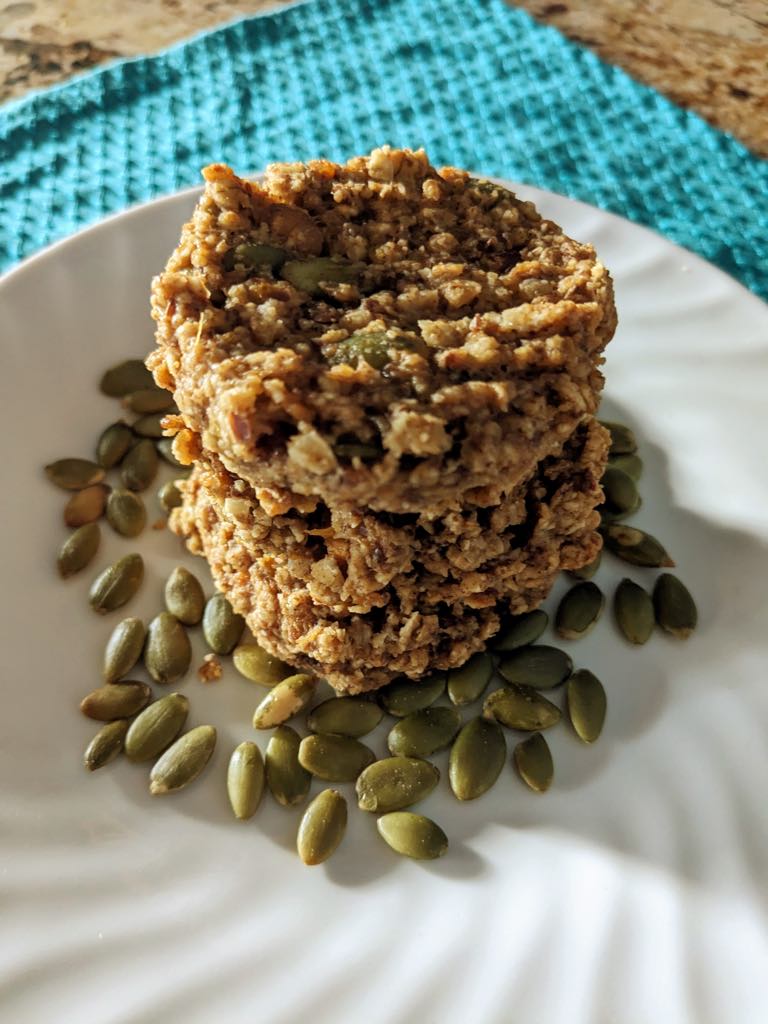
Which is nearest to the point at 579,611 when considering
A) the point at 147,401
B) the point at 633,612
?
the point at 633,612

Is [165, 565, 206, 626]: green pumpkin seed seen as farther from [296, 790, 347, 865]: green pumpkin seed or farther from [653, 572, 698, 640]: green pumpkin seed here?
[653, 572, 698, 640]: green pumpkin seed

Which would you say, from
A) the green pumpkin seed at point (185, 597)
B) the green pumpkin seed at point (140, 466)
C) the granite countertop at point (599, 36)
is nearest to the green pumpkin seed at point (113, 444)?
the green pumpkin seed at point (140, 466)

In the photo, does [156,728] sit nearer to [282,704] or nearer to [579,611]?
[282,704]

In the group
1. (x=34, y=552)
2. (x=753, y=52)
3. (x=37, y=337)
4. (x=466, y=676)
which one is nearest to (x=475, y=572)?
(x=466, y=676)

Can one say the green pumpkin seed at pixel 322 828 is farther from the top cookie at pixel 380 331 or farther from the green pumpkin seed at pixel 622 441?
the green pumpkin seed at pixel 622 441

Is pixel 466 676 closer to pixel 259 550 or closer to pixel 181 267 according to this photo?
pixel 259 550

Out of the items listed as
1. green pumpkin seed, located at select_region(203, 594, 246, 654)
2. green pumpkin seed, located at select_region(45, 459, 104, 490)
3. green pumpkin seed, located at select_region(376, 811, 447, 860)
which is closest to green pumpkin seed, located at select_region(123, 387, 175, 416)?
green pumpkin seed, located at select_region(45, 459, 104, 490)

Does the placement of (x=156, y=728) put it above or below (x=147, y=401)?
below
